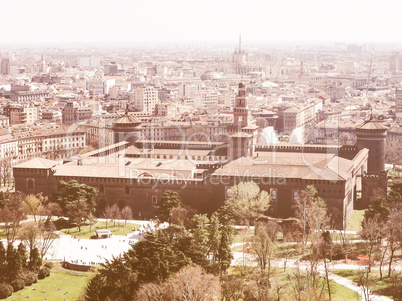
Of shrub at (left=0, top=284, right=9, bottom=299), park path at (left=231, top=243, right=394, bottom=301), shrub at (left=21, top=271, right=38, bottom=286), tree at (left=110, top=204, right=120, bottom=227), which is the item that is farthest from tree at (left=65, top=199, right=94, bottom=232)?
shrub at (left=0, top=284, right=9, bottom=299)

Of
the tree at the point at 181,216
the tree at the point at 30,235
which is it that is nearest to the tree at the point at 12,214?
Result: the tree at the point at 30,235

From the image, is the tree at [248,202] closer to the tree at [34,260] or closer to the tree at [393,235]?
the tree at [393,235]

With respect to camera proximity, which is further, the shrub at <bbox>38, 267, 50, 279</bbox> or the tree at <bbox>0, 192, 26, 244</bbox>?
the tree at <bbox>0, 192, 26, 244</bbox>

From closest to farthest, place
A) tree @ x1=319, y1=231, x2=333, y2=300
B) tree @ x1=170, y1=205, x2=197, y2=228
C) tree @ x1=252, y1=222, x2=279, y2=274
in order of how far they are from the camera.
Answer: tree @ x1=252, y1=222, x2=279, y2=274 → tree @ x1=319, y1=231, x2=333, y2=300 → tree @ x1=170, y1=205, x2=197, y2=228

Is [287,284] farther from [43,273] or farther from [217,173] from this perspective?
[217,173]

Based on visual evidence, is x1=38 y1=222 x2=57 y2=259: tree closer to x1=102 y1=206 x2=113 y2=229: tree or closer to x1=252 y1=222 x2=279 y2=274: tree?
x1=102 y1=206 x2=113 y2=229: tree

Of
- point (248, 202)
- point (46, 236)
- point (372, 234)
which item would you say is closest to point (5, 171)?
point (46, 236)
